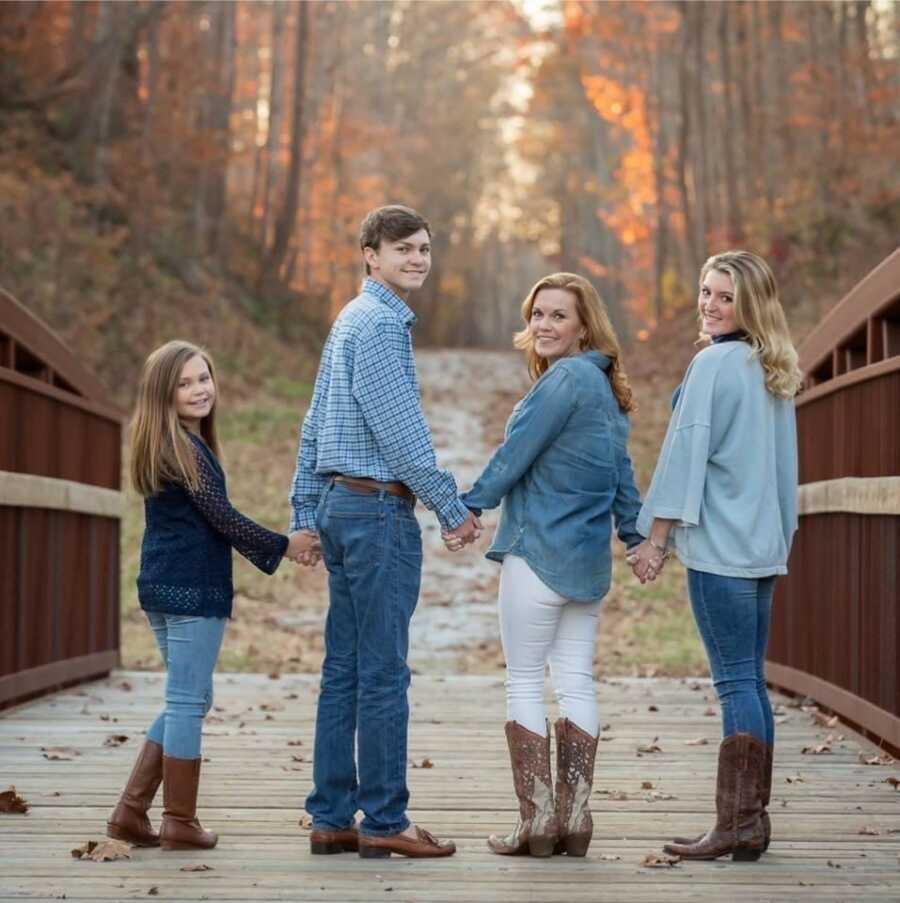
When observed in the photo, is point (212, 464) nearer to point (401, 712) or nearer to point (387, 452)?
point (387, 452)

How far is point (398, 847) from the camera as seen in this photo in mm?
4883

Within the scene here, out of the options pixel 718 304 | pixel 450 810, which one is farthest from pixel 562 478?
pixel 450 810

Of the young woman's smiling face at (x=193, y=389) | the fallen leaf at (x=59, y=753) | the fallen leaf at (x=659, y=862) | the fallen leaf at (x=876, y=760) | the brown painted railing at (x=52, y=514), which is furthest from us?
the brown painted railing at (x=52, y=514)

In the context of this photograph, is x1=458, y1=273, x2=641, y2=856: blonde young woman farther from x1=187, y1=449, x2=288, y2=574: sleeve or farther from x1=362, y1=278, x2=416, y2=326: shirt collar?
x1=187, y1=449, x2=288, y2=574: sleeve

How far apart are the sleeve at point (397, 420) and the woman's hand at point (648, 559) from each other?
548 millimetres

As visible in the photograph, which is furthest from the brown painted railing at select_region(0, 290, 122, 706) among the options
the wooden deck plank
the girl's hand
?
the girl's hand

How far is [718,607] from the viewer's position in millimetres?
4906

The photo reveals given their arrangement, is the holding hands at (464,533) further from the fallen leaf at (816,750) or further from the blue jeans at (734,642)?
the fallen leaf at (816,750)

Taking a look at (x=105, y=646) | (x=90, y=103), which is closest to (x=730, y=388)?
(x=105, y=646)

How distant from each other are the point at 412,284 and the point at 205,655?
4.35 ft

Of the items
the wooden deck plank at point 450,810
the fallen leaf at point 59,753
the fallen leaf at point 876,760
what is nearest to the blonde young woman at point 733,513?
the wooden deck plank at point 450,810

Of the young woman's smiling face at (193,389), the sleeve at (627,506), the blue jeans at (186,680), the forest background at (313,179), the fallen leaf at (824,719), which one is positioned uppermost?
the forest background at (313,179)

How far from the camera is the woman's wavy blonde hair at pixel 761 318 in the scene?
4938 millimetres

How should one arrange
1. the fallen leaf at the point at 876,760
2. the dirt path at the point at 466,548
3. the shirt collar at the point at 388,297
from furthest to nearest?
the dirt path at the point at 466,548
the fallen leaf at the point at 876,760
the shirt collar at the point at 388,297
